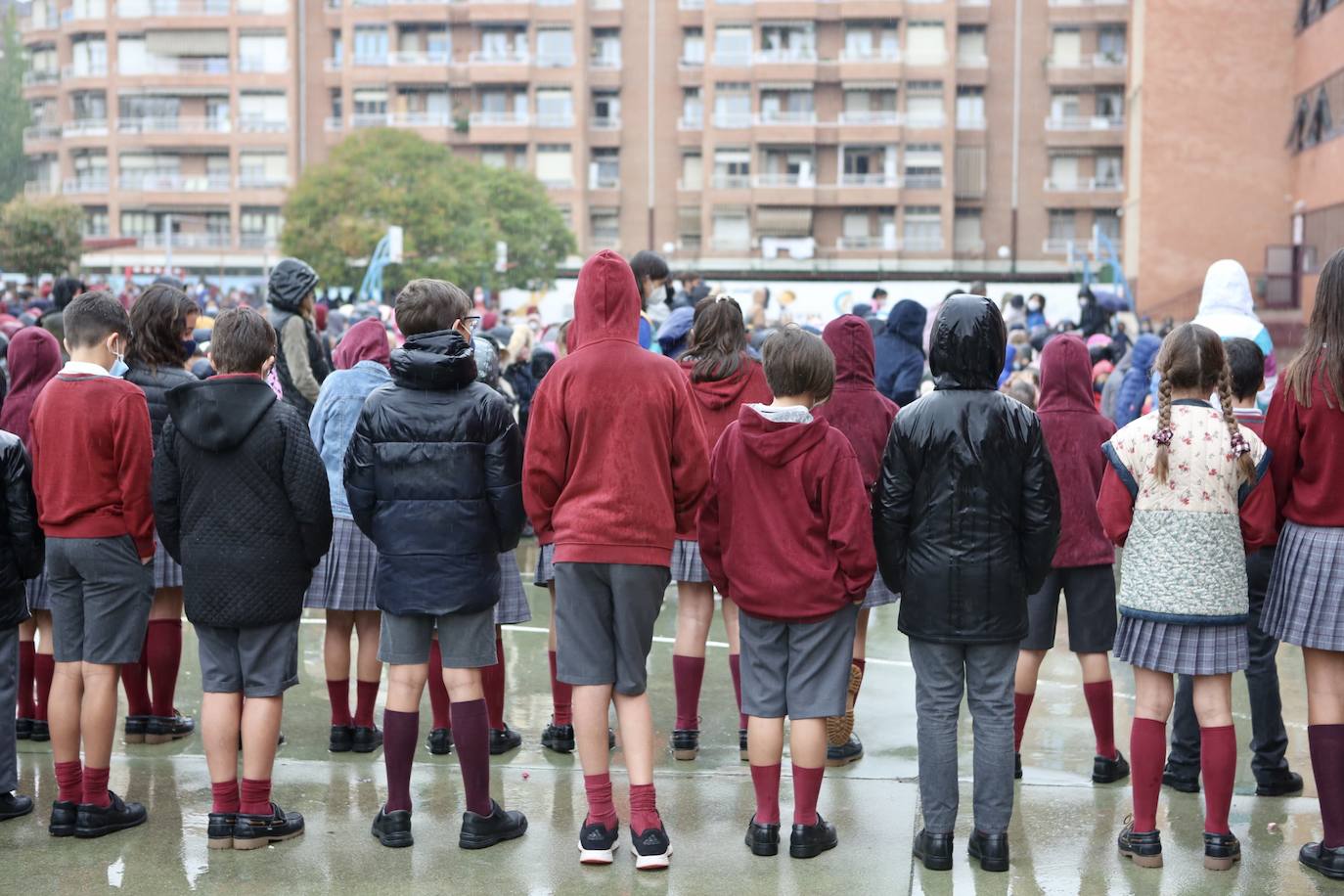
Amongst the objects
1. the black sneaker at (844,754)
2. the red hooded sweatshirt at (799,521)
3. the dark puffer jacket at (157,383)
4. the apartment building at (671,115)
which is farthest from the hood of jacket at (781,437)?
the apartment building at (671,115)

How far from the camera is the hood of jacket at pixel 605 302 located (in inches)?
197

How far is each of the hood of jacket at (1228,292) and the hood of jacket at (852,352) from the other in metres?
1.63

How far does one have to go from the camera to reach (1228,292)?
269 inches

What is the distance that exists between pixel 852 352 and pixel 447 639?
238 cm

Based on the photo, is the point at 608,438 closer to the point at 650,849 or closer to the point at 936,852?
the point at 650,849

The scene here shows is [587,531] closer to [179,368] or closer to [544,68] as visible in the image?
[179,368]

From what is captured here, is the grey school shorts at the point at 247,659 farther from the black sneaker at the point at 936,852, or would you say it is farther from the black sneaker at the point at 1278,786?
the black sneaker at the point at 1278,786

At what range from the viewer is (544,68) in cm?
6172

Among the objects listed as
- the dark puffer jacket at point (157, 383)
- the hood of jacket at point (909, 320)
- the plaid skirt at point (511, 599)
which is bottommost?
the plaid skirt at point (511, 599)

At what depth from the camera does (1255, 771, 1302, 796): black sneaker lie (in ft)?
19.1

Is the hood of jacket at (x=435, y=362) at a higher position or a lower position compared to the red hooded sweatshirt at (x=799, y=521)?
higher

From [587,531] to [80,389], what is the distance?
Answer: 202cm

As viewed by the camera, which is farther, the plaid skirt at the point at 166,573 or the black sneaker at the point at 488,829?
the plaid skirt at the point at 166,573

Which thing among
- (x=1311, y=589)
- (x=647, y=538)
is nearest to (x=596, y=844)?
(x=647, y=538)
